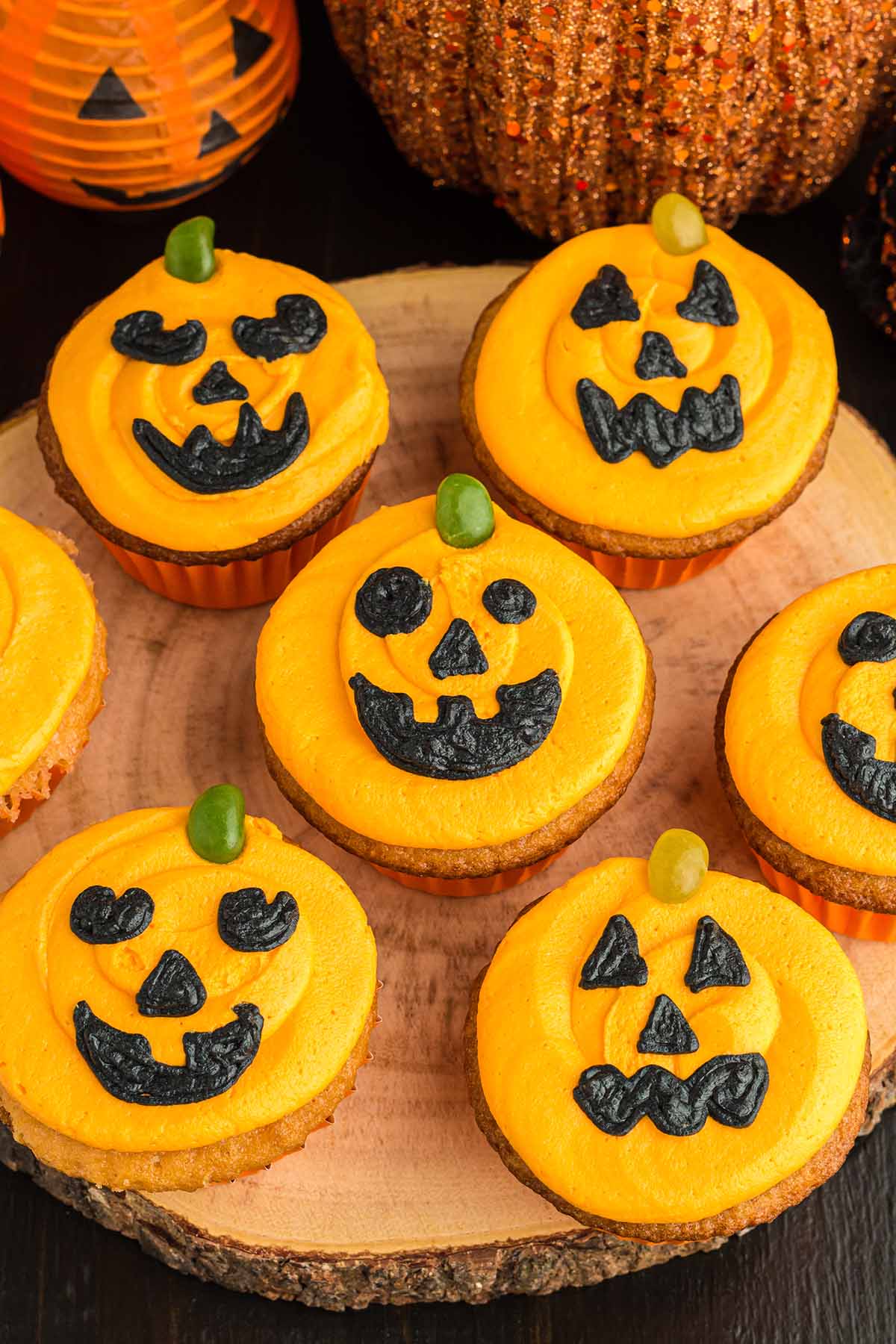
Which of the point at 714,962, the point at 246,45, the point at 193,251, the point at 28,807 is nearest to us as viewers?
the point at 714,962

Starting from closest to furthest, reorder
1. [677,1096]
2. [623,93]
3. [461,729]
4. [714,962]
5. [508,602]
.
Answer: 1. [677,1096]
2. [714,962]
3. [461,729]
4. [508,602]
5. [623,93]

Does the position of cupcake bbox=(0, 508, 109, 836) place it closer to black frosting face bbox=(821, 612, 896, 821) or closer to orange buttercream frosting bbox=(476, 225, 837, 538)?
orange buttercream frosting bbox=(476, 225, 837, 538)

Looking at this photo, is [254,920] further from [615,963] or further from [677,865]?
[677,865]

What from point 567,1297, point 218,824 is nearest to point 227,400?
point 218,824

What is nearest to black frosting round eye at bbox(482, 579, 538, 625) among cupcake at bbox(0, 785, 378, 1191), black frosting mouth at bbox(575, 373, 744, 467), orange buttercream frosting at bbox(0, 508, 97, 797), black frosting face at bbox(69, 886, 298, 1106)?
black frosting mouth at bbox(575, 373, 744, 467)

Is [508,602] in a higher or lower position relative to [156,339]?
lower

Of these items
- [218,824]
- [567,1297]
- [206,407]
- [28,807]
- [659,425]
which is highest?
[206,407]

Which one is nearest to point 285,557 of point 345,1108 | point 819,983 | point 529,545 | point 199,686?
point 199,686
